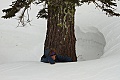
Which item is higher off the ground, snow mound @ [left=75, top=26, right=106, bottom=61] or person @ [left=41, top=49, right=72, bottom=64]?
person @ [left=41, top=49, right=72, bottom=64]

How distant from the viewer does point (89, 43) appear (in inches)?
429

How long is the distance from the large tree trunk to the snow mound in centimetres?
339

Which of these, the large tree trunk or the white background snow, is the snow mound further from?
the large tree trunk

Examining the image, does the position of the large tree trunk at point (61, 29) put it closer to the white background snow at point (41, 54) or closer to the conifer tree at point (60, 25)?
the conifer tree at point (60, 25)

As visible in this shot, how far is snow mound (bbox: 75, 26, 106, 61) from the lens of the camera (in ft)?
31.6

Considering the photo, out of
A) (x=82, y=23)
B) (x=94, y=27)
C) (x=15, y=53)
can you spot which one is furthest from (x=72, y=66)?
(x=82, y=23)

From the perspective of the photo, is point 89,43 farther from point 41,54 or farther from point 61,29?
point 61,29

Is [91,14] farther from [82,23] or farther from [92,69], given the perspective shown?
[92,69]

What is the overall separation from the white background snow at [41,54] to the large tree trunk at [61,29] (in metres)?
0.64

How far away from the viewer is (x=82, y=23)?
45.6 ft

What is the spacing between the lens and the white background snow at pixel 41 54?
4.09 meters

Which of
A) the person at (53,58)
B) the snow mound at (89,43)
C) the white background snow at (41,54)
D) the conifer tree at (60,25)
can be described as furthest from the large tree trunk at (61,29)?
the snow mound at (89,43)

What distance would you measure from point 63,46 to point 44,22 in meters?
9.06

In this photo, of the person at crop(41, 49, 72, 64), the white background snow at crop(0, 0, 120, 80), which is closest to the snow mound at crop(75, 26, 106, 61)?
the white background snow at crop(0, 0, 120, 80)
